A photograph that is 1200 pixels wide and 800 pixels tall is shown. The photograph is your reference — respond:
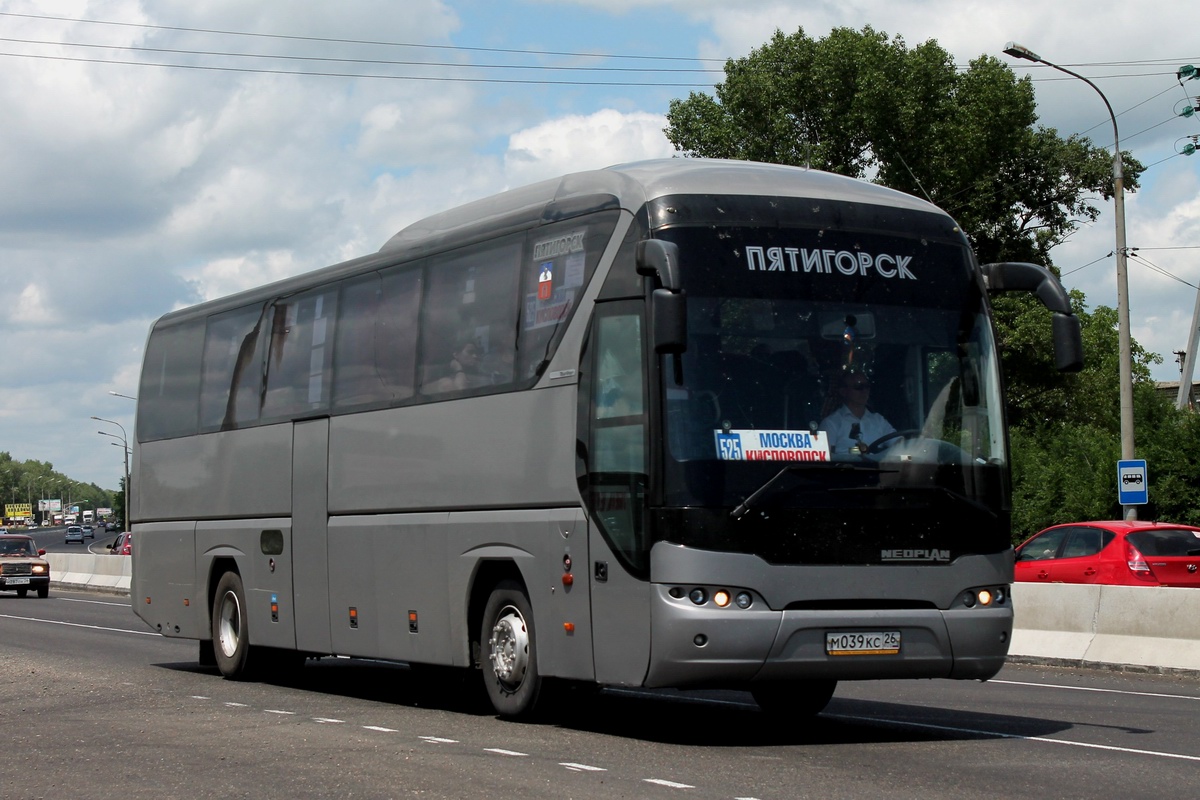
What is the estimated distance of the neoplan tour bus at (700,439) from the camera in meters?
10.4

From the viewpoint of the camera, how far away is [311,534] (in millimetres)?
15383

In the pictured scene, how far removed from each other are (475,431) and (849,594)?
333 centimetres

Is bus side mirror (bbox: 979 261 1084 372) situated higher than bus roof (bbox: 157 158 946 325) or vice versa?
bus roof (bbox: 157 158 946 325)

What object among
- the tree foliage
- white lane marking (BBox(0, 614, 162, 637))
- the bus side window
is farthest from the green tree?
the bus side window

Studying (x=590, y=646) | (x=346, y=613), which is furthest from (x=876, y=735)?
(x=346, y=613)

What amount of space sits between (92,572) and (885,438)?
4110 centimetres

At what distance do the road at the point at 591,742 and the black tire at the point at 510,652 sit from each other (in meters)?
0.22

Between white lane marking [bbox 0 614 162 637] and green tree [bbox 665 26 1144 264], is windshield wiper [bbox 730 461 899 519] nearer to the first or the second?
white lane marking [bbox 0 614 162 637]

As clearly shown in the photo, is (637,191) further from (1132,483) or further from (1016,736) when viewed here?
(1132,483)

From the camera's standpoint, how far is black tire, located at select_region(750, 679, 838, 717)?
12.5 meters

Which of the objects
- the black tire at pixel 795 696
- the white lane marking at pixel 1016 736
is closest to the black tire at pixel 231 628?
the black tire at pixel 795 696

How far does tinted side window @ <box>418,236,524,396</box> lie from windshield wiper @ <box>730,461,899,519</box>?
2522 millimetres

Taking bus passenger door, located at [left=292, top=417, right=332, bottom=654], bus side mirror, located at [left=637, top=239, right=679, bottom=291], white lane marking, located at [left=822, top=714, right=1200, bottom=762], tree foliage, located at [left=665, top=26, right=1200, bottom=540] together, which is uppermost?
tree foliage, located at [left=665, top=26, right=1200, bottom=540]

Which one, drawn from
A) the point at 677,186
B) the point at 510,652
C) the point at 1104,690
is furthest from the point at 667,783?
the point at 1104,690
